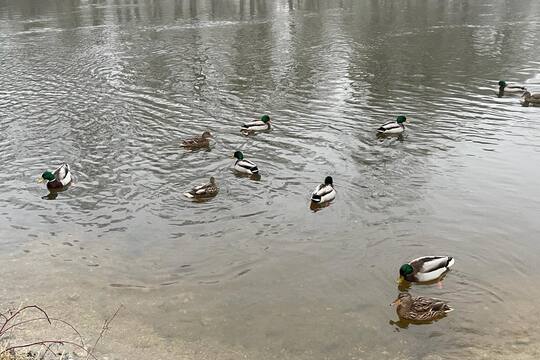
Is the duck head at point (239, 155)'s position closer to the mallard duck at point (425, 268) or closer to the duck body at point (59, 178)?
the duck body at point (59, 178)

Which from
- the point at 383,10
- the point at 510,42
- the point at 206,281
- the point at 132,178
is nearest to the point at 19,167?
the point at 132,178

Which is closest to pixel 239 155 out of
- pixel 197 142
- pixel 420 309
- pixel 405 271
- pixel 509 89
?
pixel 197 142

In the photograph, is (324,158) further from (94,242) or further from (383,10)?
(383,10)

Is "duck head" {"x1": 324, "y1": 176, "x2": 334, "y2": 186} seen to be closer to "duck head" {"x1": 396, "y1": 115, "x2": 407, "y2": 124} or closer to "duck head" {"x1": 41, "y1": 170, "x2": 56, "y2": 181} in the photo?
"duck head" {"x1": 396, "y1": 115, "x2": 407, "y2": 124}

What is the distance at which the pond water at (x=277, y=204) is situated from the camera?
416 inches

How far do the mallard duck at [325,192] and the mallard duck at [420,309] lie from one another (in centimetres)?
473

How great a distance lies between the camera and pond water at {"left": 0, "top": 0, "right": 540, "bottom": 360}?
10562mm

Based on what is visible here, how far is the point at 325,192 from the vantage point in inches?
603

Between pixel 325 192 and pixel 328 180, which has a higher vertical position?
pixel 328 180

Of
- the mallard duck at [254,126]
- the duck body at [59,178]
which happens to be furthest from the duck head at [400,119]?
the duck body at [59,178]

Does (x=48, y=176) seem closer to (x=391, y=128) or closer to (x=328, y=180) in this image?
(x=328, y=180)

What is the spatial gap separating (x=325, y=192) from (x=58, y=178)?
307 inches

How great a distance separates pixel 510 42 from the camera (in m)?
37.4

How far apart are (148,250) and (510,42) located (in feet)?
107
